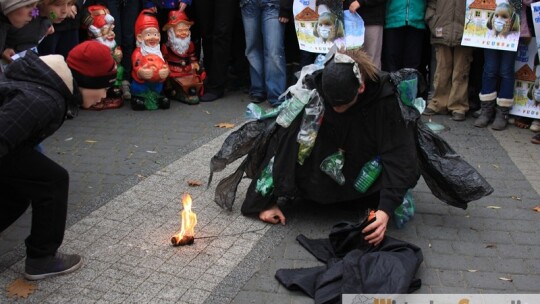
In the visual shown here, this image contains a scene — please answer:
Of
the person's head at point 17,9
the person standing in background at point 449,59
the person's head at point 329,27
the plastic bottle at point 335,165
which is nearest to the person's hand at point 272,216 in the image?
the plastic bottle at point 335,165

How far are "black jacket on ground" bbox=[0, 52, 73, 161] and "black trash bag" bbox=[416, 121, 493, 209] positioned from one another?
2349 millimetres

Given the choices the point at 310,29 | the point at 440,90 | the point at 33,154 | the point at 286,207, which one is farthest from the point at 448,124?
the point at 33,154

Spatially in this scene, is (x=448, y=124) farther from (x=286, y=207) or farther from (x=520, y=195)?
(x=286, y=207)

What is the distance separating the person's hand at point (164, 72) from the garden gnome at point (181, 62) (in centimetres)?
33

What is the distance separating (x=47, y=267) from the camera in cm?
366

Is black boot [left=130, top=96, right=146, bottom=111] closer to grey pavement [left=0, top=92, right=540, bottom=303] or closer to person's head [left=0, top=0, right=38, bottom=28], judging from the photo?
grey pavement [left=0, top=92, right=540, bottom=303]

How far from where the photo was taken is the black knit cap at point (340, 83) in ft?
12.4

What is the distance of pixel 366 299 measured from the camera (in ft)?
11.1

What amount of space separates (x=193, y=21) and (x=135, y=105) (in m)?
1.29

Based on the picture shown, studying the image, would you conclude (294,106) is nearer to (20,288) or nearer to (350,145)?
(350,145)

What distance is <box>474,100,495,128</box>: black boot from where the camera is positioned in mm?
6867

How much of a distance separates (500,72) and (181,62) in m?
3.48

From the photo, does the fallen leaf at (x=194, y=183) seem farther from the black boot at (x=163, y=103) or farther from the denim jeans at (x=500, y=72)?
the denim jeans at (x=500, y=72)

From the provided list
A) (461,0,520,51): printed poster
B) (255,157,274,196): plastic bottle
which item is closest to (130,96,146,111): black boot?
(255,157,274,196): plastic bottle
